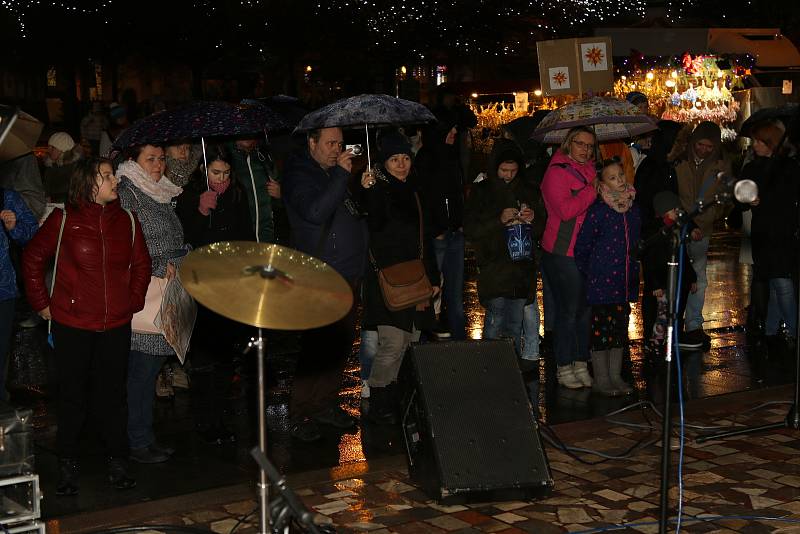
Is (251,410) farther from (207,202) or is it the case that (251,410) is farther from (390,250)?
(207,202)

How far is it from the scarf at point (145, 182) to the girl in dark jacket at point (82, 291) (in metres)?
0.46

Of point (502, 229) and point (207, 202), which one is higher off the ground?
point (207, 202)

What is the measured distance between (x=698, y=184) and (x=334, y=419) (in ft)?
14.5

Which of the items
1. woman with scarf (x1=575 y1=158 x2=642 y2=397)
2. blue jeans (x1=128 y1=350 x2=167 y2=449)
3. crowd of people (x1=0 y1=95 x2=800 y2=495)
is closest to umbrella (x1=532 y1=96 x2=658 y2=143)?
crowd of people (x1=0 y1=95 x2=800 y2=495)

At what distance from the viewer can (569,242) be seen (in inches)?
358

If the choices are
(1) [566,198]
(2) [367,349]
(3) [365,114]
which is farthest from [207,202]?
(1) [566,198]

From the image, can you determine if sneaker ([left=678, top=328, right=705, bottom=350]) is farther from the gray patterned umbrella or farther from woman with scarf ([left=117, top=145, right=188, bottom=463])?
woman with scarf ([left=117, top=145, right=188, bottom=463])

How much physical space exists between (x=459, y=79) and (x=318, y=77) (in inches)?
216

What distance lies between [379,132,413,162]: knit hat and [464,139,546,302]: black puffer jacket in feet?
3.74

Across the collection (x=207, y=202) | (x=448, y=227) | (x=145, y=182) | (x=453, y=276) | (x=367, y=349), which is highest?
(x=145, y=182)

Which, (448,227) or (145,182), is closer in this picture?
(145,182)

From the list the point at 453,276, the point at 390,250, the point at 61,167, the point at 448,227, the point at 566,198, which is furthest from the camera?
the point at 61,167

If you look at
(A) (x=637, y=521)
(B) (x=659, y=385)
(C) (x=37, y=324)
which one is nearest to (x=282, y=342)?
(C) (x=37, y=324)

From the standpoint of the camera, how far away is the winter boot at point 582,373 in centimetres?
934
